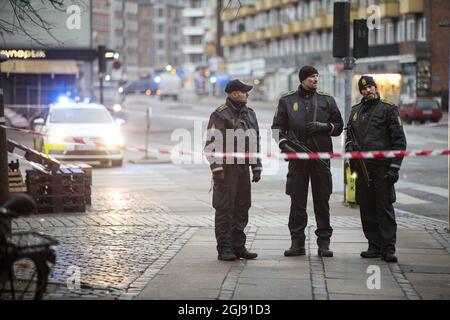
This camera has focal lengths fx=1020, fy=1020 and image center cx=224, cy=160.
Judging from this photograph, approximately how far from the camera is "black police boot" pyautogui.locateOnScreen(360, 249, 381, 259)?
401 inches

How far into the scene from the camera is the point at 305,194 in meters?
10.4

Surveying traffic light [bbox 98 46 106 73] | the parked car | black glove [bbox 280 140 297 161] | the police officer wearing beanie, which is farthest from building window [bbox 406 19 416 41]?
black glove [bbox 280 140 297 161]

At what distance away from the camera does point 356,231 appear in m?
12.3

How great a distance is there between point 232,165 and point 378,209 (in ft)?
5.01

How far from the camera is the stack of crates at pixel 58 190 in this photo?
1417 centimetres

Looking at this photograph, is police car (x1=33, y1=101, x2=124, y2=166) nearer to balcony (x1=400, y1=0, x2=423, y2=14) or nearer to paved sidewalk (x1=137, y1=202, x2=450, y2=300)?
paved sidewalk (x1=137, y1=202, x2=450, y2=300)

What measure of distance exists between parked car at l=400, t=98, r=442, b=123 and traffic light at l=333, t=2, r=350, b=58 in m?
36.7

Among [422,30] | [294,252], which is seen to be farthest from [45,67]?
[294,252]

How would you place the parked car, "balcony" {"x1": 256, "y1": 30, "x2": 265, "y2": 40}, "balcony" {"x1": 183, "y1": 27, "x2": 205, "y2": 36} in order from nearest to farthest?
the parked car
"balcony" {"x1": 256, "y1": 30, "x2": 265, "y2": 40}
"balcony" {"x1": 183, "y1": 27, "x2": 205, "y2": 36}

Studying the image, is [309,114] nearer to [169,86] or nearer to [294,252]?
[294,252]

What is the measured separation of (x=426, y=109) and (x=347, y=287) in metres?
44.3

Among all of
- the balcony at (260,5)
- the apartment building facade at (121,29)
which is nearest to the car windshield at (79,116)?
the balcony at (260,5)

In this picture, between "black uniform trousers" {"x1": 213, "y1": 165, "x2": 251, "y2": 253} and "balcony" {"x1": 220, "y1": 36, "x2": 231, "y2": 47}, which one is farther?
"balcony" {"x1": 220, "y1": 36, "x2": 231, "y2": 47}

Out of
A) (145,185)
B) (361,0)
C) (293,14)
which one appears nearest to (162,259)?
(145,185)
